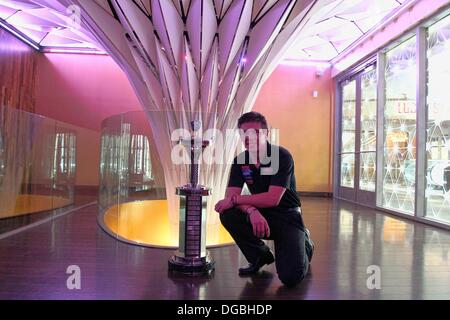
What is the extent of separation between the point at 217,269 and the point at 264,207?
92cm

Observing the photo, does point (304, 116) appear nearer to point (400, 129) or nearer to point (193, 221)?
point (400, 129)

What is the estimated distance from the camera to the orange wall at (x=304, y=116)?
13.4m

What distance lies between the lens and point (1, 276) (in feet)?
11.0

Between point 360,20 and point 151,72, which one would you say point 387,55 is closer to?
point 360,20

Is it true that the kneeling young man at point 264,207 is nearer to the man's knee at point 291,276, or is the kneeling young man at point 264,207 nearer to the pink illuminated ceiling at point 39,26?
the man's knee at point 291,276

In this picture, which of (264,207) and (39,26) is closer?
(264,207)

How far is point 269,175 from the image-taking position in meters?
3.29

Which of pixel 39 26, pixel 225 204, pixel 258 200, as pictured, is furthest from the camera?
pixel 39 26

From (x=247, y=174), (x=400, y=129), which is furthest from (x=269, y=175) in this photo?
(x=400, y=129)

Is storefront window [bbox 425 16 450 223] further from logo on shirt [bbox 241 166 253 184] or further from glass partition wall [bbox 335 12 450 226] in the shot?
logo on shirt [bbox 241 166 253 184]

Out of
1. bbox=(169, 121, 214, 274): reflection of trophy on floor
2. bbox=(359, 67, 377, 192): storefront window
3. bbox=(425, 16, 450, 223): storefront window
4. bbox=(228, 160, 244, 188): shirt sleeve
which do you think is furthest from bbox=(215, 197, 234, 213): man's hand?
bbox=(359, 67, 377, 192): storefront window

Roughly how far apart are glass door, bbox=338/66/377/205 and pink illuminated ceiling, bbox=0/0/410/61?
1189mm
